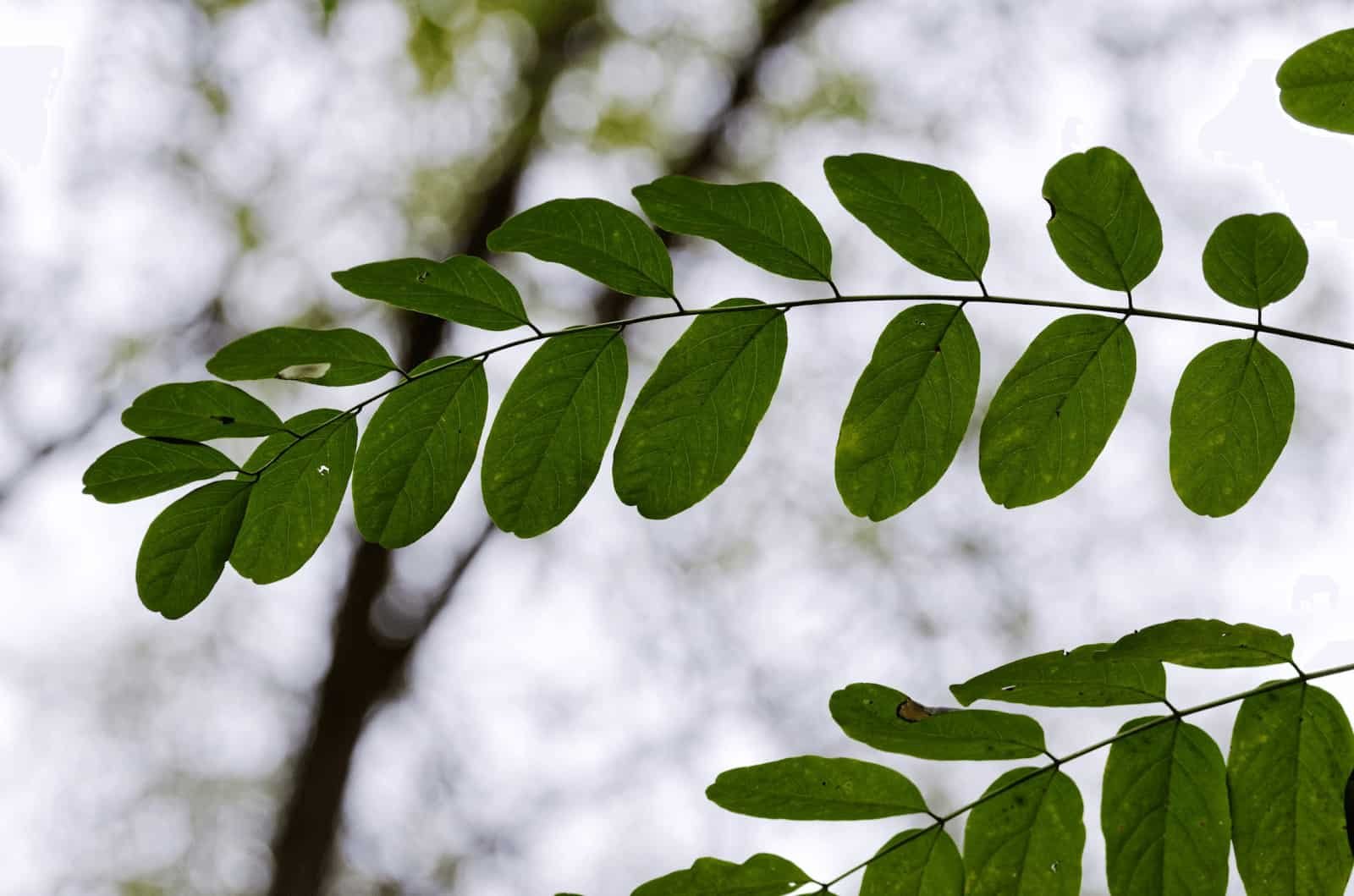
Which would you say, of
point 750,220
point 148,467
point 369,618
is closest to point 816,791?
point 750,220

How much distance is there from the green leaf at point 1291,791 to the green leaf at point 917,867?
0.17 m

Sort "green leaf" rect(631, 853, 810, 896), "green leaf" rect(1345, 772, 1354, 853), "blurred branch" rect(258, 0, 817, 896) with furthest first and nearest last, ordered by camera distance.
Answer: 1. "blurred branch" rect(258, 0, 817, 896)
2. "green leaf" rect(631, 853, 810, 896)
3. "green leaf" rect(1345, 772, 1354, 853)

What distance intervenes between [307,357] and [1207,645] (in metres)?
0.62

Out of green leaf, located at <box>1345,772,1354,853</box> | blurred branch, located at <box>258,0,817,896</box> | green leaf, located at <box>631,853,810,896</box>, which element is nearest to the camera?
green leaf, located at <box>1345,772,1354,853</box>

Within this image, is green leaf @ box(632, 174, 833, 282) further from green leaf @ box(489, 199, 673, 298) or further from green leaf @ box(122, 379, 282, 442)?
green leaf @ box(122, 379, 282, 442)

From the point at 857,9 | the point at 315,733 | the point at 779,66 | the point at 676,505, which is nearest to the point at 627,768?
the point at 315,733

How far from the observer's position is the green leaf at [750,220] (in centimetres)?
72

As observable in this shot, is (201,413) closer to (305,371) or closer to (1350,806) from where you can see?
(305,371)

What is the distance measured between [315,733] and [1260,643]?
4.11 meters

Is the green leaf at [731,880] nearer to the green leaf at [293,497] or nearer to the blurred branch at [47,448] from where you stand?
the green leaf at [293,497]

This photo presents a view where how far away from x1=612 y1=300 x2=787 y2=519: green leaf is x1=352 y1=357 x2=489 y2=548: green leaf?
0.37 ft

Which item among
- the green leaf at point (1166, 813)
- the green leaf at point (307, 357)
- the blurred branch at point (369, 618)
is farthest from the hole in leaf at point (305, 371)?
the blurred branch at point (369, 618)

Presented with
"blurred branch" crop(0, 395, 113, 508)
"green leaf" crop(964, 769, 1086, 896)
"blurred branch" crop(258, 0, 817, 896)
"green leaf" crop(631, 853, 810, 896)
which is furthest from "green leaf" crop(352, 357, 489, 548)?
"blurred branch" crop(0, 395, 113, 508)

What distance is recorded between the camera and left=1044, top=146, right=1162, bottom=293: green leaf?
71 cm
